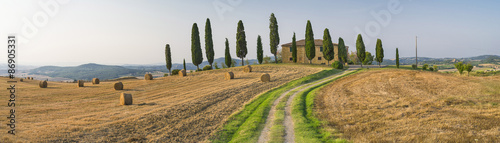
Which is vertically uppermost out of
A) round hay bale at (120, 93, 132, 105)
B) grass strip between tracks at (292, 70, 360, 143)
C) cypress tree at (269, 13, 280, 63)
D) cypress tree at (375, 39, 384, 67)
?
cypress tree at (269, 13, 280, 63)

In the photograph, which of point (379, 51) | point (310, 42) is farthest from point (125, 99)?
point (379, 51)

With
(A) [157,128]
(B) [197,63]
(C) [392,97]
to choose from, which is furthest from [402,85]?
(B) [197,63]

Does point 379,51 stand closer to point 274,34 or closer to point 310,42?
point 310,42

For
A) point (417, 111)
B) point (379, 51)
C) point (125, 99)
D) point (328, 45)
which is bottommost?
point (417, 111)

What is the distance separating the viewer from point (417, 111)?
45.7 ft

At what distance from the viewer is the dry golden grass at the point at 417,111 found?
9.98m

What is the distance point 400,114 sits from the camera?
13.5 meters

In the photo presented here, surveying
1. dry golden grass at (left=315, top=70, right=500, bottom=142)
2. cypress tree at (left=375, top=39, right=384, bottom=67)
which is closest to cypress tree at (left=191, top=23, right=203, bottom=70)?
dry golden grass at (left=315, top=70, right=500, bottom=142)

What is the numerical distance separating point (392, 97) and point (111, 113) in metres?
20.7

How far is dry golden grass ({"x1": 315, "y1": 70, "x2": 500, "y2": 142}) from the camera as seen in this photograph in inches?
393

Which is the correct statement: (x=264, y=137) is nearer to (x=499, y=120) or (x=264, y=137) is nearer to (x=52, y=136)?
(x=52, y=136)

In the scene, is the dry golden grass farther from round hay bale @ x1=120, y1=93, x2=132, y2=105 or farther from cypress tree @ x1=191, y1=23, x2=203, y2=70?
cypress tree @ x1=191, y1=23, x2=203, y2=70

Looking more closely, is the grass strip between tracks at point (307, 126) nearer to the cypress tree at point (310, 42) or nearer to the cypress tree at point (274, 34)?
the cypress tree at point (310, 42)

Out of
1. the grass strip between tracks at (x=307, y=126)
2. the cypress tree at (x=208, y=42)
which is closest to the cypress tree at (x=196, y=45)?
the cypress tree at (x=208, y=42)
